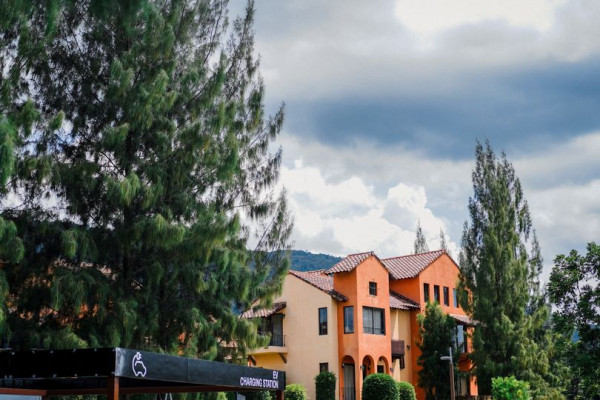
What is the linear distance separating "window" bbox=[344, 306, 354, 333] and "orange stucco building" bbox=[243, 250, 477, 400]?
0.06 metres

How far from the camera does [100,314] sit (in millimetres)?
22828

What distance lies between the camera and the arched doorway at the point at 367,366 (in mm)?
46625

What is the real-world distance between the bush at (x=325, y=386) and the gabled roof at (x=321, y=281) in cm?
499

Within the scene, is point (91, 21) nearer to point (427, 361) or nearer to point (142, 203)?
point (142, 203)

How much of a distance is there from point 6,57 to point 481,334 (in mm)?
29916

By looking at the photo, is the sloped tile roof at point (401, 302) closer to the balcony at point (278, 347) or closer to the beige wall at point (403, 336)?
the beige wall at point (403, 336)

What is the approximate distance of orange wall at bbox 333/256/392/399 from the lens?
45938 mm

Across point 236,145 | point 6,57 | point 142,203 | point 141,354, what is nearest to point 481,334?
point 236,145

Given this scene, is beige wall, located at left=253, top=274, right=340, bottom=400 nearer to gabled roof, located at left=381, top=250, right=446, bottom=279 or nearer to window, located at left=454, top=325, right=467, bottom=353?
gabled roof, located at left=381, top=250, right=446, bottom=279

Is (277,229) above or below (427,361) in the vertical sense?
above

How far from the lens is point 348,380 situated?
4662 centimetres

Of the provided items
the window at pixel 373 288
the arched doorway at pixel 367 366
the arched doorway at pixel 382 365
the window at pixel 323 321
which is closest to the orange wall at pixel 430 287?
the arched doorway at pixel 382 365

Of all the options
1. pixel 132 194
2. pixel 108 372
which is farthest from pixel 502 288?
pixel 108 372

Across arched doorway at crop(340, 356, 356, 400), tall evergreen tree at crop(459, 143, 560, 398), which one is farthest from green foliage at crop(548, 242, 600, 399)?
arched doorway at crop(340, 356, 356, 400)
